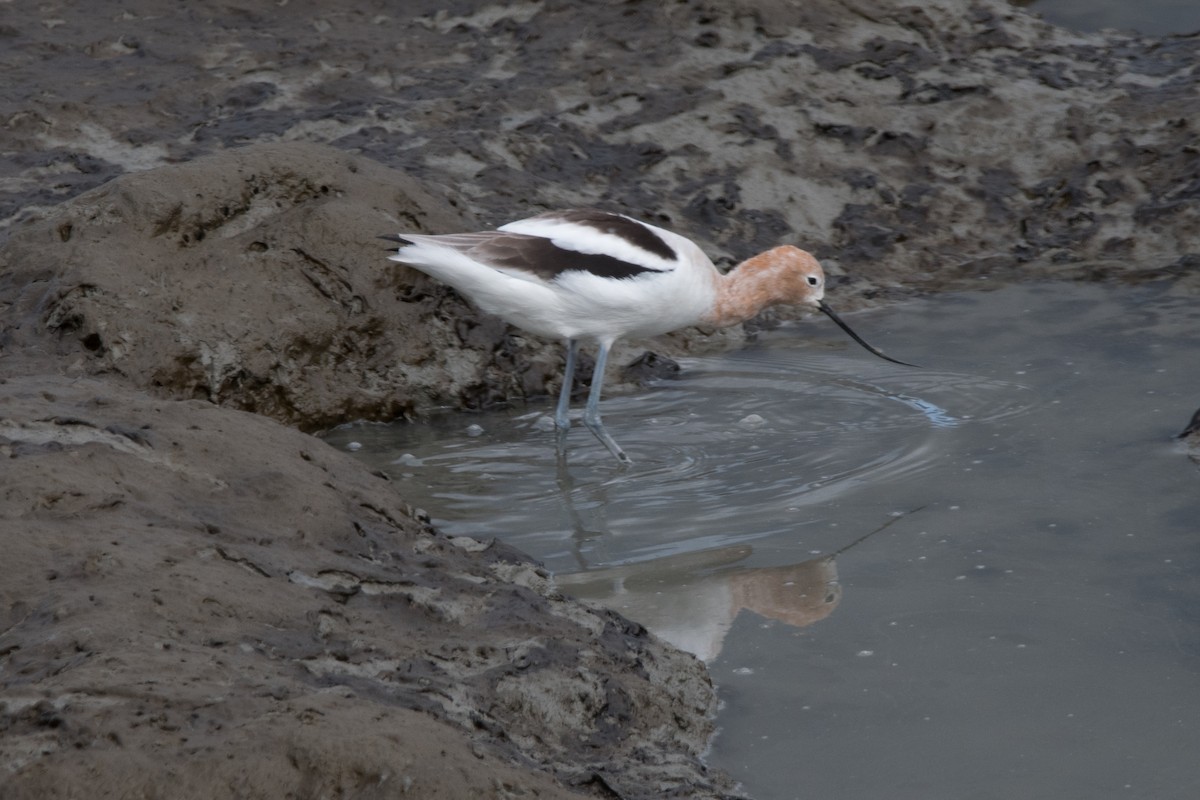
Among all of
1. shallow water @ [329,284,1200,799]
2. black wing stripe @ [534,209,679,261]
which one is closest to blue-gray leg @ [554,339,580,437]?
shallow water @ [329,284,1200,799]

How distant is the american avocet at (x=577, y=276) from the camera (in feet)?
21.0

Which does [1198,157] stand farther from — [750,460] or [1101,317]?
[750,460]

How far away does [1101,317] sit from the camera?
762 cm

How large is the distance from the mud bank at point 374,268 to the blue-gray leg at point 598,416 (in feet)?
2.08

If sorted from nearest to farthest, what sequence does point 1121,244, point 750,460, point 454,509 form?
point 454,509
point 750,460
point 1121,244

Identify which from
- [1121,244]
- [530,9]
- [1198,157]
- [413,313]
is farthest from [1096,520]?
[530,9]

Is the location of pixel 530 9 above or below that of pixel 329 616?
above

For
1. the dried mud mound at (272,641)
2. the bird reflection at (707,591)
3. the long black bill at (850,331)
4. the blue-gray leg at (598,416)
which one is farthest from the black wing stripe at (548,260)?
the dried mud mound at (272,641)

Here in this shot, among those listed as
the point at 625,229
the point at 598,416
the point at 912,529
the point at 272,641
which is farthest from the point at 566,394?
the point at 272,641

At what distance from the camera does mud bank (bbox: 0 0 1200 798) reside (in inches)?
122

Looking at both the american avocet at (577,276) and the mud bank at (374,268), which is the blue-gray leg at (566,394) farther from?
the mud bank at (374,268)

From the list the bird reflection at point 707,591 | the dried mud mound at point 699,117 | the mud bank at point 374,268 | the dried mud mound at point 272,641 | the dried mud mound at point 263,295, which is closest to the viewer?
the dried mud mound at point 272,641

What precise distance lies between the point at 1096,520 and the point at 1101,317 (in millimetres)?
2638

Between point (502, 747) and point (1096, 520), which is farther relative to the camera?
point (1096, 520)
